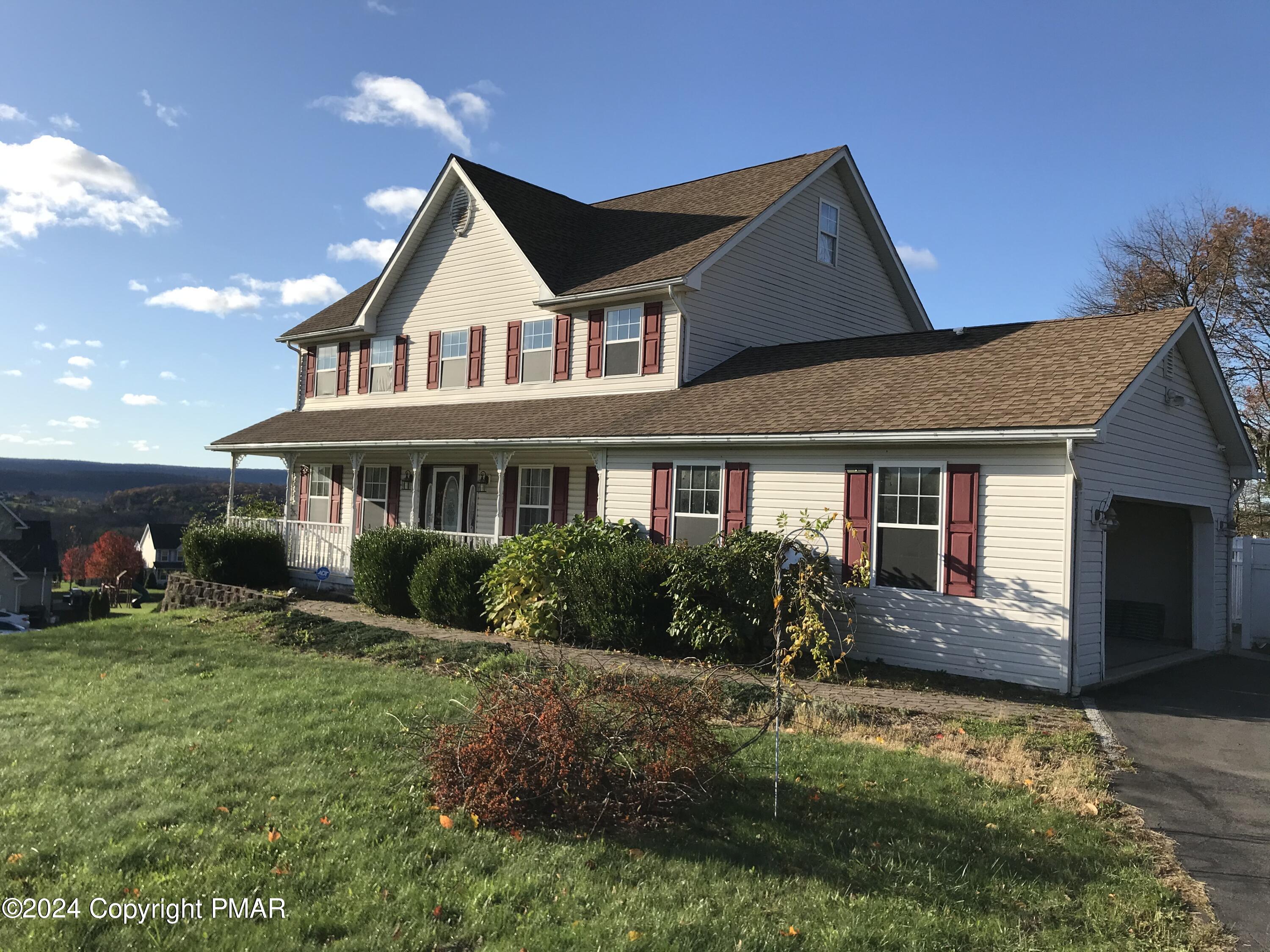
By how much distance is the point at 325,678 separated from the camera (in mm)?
10148

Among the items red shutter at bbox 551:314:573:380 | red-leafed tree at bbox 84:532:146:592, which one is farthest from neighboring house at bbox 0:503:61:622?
red shutter at bbox 551:314:573:380

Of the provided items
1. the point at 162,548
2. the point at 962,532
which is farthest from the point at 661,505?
the point at 162,548

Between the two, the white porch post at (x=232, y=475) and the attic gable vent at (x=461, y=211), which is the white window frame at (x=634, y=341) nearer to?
the attic gable vent at (x=461, y=211)

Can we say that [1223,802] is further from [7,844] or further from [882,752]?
[7,844]

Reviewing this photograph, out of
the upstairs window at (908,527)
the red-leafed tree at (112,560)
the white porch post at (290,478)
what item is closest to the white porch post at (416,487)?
the white porch post at (290,478)

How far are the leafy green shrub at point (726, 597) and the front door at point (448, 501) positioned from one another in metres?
9.25

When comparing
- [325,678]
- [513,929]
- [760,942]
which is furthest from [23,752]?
[760,942]

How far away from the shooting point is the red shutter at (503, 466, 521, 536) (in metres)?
19.4

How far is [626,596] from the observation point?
42.1 feet

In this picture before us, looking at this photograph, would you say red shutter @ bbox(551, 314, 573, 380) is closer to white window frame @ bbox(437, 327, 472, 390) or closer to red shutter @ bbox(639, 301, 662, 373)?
red shutter @ bbox(639, 301, 662, 373)

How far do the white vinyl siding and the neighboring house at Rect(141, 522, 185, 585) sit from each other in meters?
86.5

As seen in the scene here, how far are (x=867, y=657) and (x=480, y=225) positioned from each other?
514 inches

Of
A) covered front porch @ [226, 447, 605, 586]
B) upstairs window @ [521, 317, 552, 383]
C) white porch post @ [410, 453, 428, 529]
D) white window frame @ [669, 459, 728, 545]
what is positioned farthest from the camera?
upstairs window @ [521, 317, 552, 383]

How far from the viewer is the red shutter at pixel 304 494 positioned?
947 inches
